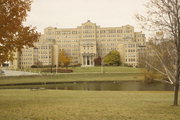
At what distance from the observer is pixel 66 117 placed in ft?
31.8

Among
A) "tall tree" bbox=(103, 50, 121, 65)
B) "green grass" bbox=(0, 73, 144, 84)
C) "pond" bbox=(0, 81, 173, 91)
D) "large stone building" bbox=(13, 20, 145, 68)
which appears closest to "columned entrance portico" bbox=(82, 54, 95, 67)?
"large stone building" bbox=(13, 20, 145, 68)

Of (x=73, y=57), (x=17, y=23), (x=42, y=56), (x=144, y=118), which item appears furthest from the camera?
(x=73, y=57)

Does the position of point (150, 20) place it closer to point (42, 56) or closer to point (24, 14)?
point (24, 14)

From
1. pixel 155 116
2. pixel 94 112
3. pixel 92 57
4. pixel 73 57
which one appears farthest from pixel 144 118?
pixel 73 57

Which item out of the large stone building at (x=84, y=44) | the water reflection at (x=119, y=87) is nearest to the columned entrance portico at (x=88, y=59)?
the large stone building at (x=84, y=44)

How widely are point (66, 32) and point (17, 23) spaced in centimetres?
11504

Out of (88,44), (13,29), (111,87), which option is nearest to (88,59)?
(88,44)

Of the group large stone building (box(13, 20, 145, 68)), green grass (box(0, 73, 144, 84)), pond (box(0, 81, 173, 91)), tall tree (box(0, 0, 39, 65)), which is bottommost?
pond (box(0, 81, 173, 91))

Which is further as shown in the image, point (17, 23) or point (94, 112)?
point (17, 23)

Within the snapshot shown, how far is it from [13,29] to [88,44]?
338 ft

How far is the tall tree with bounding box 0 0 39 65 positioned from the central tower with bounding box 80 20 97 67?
303ft

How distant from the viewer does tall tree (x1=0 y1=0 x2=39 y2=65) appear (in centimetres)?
1191

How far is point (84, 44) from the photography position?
114m

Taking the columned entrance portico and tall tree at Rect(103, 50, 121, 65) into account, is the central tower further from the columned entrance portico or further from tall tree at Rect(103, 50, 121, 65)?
tall tree at Rect(103, 50, 121, 65)
